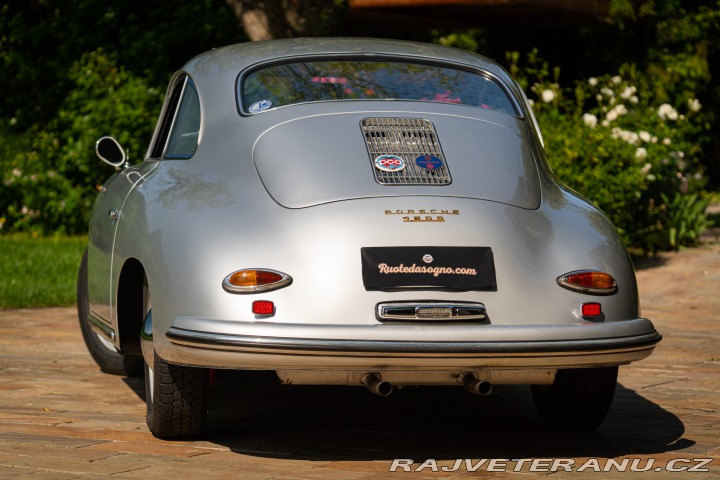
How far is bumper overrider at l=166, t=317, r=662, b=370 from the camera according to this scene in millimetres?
4387

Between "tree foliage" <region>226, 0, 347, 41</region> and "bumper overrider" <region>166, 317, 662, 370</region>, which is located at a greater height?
"tree foliage" <region>226, 0, 347, 41</region>

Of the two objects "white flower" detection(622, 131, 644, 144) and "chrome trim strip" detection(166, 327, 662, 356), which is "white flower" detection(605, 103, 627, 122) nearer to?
"white flower" detection(622, 131, 644, 144)

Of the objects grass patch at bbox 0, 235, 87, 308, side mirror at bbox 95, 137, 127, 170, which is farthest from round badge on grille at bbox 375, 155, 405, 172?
grass patch at bbox 0, 235, 87, 308

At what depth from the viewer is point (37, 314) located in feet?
30.0

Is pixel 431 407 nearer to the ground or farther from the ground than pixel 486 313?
nearer to the ground

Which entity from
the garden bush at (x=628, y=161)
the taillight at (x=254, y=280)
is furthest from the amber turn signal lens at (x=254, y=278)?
the garden bush at (x=628, y=161)

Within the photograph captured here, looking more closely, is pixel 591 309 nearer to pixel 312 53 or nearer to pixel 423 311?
pixel 423 311

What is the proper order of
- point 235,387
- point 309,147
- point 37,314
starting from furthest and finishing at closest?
1. point 37,314
2. point 235,387
3. point 309,147

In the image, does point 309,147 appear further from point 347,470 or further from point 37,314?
point 37,314

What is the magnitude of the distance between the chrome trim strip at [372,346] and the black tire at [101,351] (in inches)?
85.4

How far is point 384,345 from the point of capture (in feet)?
14.4

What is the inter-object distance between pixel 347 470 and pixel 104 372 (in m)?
2.67

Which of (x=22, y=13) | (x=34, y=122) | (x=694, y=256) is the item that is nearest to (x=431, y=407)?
(x=694, y=256)

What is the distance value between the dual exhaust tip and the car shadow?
1.13ft
